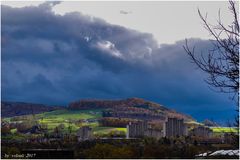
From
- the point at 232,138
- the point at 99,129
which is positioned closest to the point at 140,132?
the point at 99,129

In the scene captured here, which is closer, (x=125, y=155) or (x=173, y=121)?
(x=125, y=155)

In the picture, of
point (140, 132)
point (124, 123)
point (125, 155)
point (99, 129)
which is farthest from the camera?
point (124, 123)

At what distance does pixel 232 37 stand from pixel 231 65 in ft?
1.18

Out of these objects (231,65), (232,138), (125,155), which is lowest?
(125,155)

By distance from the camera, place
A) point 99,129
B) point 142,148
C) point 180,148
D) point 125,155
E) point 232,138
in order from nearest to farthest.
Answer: point 232,138 < point 125,155 < point 180,148 < point 142,148 < point 99,129

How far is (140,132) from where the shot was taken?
514 ft

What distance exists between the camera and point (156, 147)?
91.9m

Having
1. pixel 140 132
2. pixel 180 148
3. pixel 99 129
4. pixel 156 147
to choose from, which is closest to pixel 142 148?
pixel 156 147

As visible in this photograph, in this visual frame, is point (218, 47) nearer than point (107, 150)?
Yes

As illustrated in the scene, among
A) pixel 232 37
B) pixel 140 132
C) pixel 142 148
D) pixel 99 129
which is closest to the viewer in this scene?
pixel 232 37

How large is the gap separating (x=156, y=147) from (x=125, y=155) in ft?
48.0

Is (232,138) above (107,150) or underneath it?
above

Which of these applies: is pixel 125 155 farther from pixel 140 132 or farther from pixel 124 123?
pixel 124 123

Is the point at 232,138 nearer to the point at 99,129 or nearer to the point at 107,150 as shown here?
the point at 107,150
